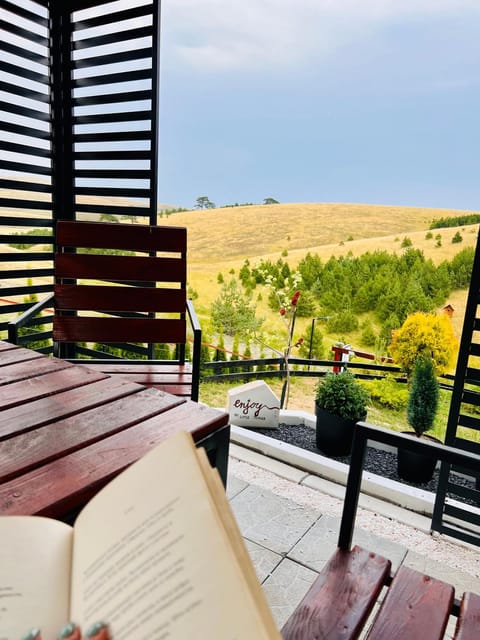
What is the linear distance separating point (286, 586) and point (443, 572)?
60 centimetres

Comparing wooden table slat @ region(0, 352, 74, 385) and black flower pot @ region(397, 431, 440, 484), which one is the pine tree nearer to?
black flower pot @ region(397, 431, 440, 484)

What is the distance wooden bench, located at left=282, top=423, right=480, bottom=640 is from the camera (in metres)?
0.73

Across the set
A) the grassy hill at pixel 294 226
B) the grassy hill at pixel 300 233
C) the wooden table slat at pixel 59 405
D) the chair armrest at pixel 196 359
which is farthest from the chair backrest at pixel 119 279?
the grassy hill at pixel 294 226

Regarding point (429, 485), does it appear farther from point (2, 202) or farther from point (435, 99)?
point (435, 99)

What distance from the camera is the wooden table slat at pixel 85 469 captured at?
2.23ft

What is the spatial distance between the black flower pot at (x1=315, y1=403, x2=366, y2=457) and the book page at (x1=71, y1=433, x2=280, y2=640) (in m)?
2.17

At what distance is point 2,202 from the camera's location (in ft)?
8.77

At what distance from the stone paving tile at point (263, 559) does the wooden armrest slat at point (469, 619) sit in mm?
Result: 821

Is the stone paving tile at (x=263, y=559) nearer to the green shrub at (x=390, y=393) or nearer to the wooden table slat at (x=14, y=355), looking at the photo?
the wooden table slat at (x=14, y=355)

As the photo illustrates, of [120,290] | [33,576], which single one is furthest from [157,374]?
[33,576]

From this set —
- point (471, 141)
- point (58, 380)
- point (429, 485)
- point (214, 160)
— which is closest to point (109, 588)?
point (58, 380)

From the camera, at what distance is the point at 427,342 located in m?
2.70

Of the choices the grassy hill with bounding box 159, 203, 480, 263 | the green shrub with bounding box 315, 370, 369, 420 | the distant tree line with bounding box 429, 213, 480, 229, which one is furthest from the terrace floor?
the distant tree line with bounding box 429, 213, 480, 229

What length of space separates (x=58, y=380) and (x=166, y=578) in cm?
97
